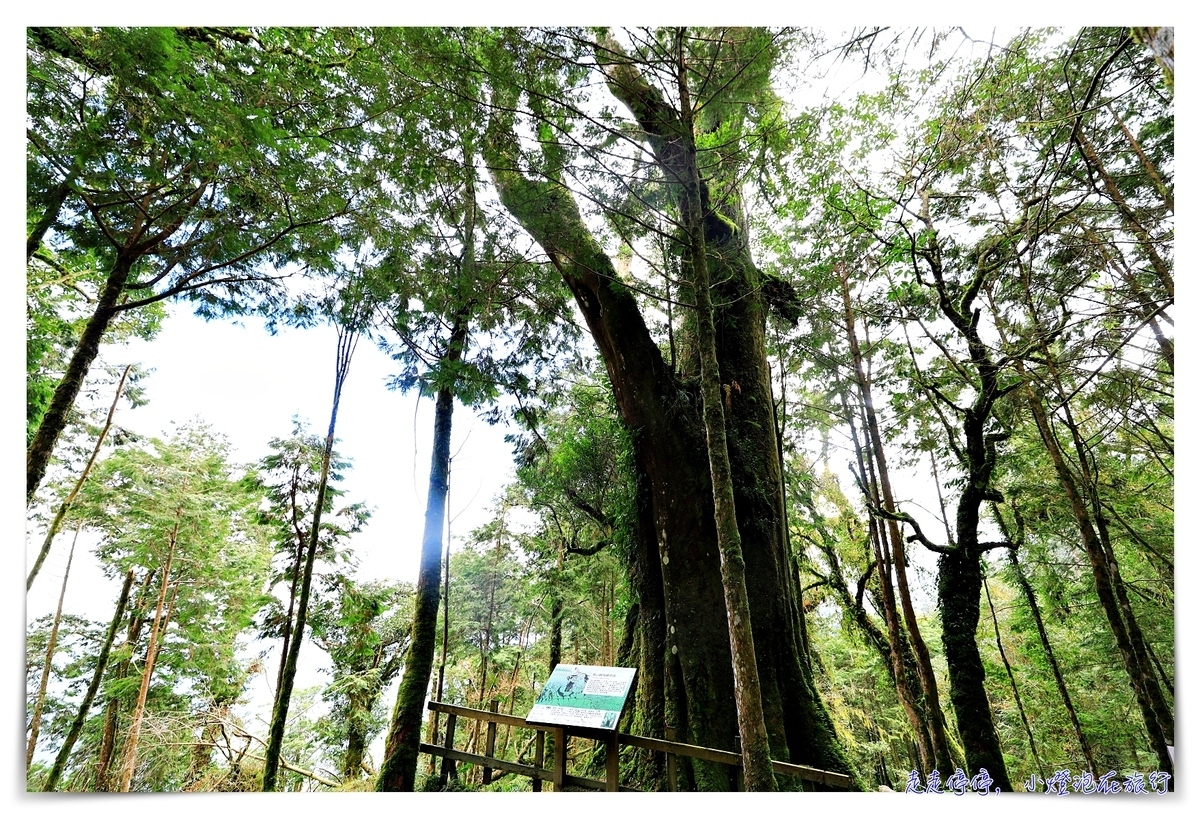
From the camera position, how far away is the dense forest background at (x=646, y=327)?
10.5 feet

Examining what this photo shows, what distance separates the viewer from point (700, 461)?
175 inches

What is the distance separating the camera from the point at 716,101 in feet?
11.5

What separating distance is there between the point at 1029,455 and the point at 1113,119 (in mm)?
3697

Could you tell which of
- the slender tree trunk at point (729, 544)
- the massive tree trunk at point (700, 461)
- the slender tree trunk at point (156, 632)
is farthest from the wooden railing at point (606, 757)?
the slender tree trunk at point (156, 632)

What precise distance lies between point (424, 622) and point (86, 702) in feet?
13.6

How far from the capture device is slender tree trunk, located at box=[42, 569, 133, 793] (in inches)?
187

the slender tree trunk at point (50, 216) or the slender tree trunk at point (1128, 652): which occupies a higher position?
the slender tree trunk at point (50, 216)

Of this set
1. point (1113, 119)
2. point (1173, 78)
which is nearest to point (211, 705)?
point (1173, 78)

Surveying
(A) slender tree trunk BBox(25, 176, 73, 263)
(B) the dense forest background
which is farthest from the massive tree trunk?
(A) slender tree trunk BBox(25, 176, 73, 263)

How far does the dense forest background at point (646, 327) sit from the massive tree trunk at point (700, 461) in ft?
0.09

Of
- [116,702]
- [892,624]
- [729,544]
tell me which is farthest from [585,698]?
[116,702]

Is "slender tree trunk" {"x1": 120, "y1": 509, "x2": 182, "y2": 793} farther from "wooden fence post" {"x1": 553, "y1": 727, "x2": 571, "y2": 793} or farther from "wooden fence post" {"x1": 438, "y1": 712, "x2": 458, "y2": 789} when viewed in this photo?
"wooden fence post" {"x1": 553, "y1": 727, "x2": 571, "y2": 793}

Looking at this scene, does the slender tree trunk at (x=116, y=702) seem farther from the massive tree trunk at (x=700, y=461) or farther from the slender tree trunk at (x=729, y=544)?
the slender tree trunk at (x=729, y=544)

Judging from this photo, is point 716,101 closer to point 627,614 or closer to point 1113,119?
point 1113,119
